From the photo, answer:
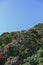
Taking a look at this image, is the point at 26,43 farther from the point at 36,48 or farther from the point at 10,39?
the point at 10,39

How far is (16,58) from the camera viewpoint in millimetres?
34469

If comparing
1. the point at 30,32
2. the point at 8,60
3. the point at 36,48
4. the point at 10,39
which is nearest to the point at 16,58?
the point at 8,60

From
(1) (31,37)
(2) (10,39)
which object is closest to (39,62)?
(1) (31,37)

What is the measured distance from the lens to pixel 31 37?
38.4 m

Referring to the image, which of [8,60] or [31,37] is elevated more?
[31,37]

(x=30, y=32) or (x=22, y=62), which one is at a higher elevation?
(x=30, y=32)

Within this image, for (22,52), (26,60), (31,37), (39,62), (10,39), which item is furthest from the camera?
(10,39)

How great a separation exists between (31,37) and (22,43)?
2056 millimetres

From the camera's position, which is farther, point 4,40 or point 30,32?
point 4,40

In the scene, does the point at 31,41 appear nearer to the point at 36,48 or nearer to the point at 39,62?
the point at 36,48

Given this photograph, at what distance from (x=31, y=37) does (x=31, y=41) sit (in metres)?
1.30

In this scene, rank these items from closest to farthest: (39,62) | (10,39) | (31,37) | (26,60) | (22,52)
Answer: (39,62) → (26,60) → (22,52) → (31,37) → (10,39)

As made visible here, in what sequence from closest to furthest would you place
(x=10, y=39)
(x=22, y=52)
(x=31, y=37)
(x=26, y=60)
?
1. (x=26, y=60)
2. (x=22, y=52)
3. (x=31, y=37)
4. (x=10, y=39)

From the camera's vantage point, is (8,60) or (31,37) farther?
(31,37)
